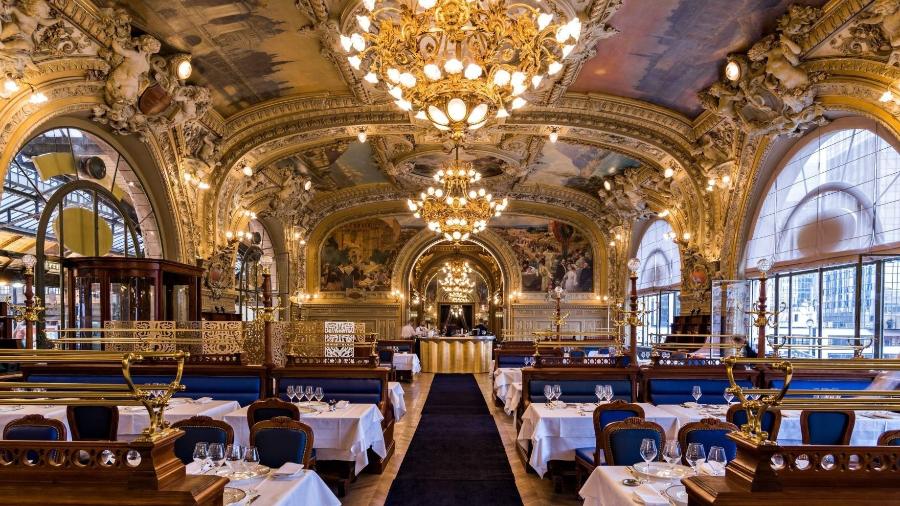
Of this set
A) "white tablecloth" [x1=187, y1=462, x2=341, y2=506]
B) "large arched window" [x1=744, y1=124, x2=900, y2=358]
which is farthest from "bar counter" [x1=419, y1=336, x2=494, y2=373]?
"white tablecloth" [x1=187, y1=462, x2=341, y2=506]

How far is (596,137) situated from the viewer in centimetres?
1229

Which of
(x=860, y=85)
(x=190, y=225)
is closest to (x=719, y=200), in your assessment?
(x=860, y=85)

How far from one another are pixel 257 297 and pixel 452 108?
14.6m

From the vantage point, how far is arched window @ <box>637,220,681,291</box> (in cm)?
1730

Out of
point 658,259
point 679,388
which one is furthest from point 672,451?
point 658,259

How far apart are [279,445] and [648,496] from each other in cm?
244

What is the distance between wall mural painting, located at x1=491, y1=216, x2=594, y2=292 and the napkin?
18385 mm

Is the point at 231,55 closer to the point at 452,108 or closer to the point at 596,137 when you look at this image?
the point at 452,108

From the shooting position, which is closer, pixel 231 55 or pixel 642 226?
pixel 231 55

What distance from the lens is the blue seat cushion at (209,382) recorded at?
7.29 metres

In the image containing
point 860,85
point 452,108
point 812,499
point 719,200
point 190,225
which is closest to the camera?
point 812,499

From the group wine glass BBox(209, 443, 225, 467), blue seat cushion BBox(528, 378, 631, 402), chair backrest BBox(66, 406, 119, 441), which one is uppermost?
wine glass BBox(209, 443, 225, 467)

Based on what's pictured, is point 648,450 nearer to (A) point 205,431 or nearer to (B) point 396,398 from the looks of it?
(A) point 205,431

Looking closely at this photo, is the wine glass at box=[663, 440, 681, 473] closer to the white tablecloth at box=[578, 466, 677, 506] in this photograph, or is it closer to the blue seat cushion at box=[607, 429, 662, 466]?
the white tablecloth at box=[578, 466, 677, 506]
